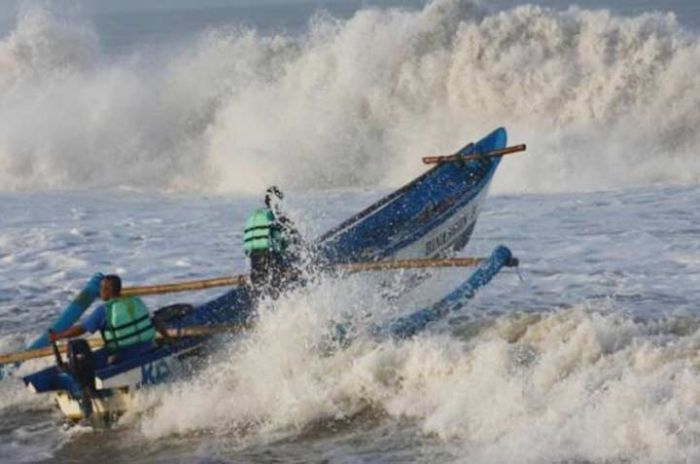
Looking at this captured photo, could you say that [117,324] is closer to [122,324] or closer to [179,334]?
[122,324]

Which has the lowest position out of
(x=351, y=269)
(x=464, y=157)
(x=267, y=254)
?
(x=351, y=269)

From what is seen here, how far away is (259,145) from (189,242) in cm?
803

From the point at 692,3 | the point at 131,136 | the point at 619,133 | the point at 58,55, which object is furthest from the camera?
the point at 692,3

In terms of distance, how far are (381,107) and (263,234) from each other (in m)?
14.3

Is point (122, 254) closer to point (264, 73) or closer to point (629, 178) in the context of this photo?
point (629, 178)

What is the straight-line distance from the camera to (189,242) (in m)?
16.5

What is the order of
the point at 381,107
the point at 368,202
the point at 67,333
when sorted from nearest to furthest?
1. the point at 67,333
2. the point at 368,202
3. the point at 381,107

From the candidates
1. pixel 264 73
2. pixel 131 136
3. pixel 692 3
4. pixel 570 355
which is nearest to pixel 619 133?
pixel 264 73

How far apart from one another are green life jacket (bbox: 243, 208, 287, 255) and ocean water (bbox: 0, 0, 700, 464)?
0.66 m

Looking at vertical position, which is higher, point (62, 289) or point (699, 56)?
point (699, 56)

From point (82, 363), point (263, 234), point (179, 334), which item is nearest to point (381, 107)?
point (263, 234)

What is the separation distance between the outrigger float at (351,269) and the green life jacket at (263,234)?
38 centimetres

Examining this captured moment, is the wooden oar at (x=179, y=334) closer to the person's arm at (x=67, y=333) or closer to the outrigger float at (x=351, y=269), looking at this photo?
the outrigger float at (x=351, y=269)

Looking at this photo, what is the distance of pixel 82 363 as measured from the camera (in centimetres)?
927
